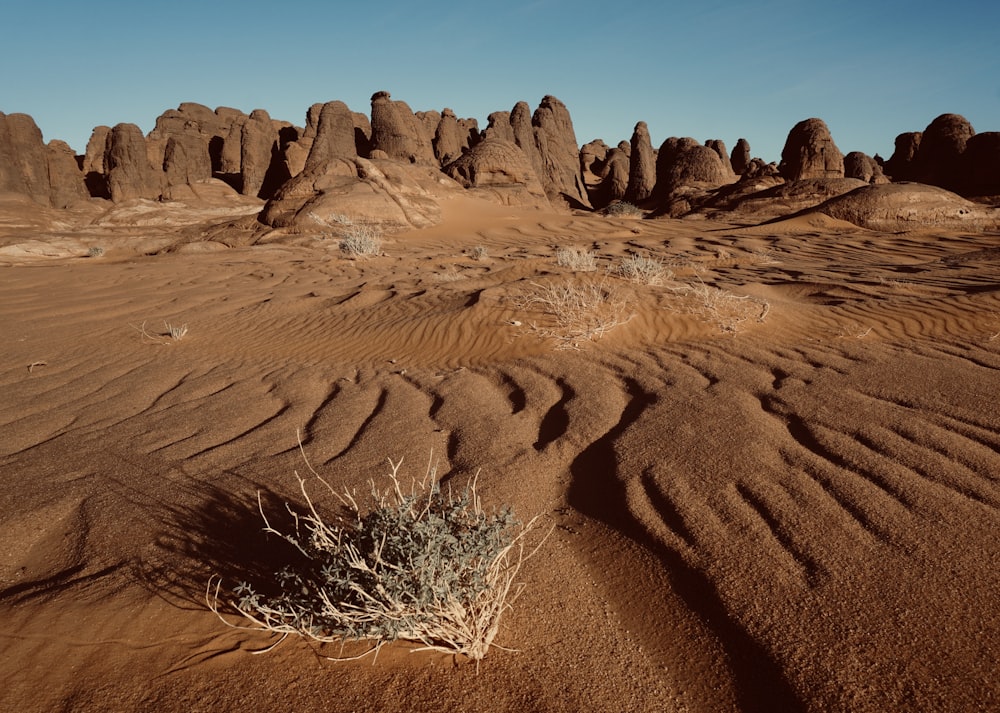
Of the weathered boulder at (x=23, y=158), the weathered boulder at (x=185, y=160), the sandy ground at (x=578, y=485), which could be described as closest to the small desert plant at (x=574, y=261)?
the sandy ground at (x=578, y=485)

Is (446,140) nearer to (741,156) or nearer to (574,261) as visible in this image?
(741,156)

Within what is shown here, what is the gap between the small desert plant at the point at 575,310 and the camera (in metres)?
4.62

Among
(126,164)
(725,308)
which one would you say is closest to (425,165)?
(725,308)

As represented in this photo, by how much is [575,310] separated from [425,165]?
2074 cm

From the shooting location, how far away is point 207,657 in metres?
1.64

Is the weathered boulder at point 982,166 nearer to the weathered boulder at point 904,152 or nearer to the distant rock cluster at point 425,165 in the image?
the distant rock cluster at point 425,165

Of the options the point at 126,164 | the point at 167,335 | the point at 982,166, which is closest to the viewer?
the point at 167,335

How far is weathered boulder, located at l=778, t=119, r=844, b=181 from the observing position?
20109mm

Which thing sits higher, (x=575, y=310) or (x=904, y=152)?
(x=904, y=152)

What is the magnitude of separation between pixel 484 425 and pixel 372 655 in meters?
1.78

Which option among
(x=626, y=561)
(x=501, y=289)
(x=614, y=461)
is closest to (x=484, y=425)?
(x=614, y=461)

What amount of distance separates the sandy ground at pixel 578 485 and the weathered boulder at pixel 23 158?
115ft

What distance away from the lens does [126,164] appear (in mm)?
33375

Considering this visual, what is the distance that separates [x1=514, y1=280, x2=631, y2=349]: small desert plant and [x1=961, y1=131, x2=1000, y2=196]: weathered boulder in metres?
23.9
